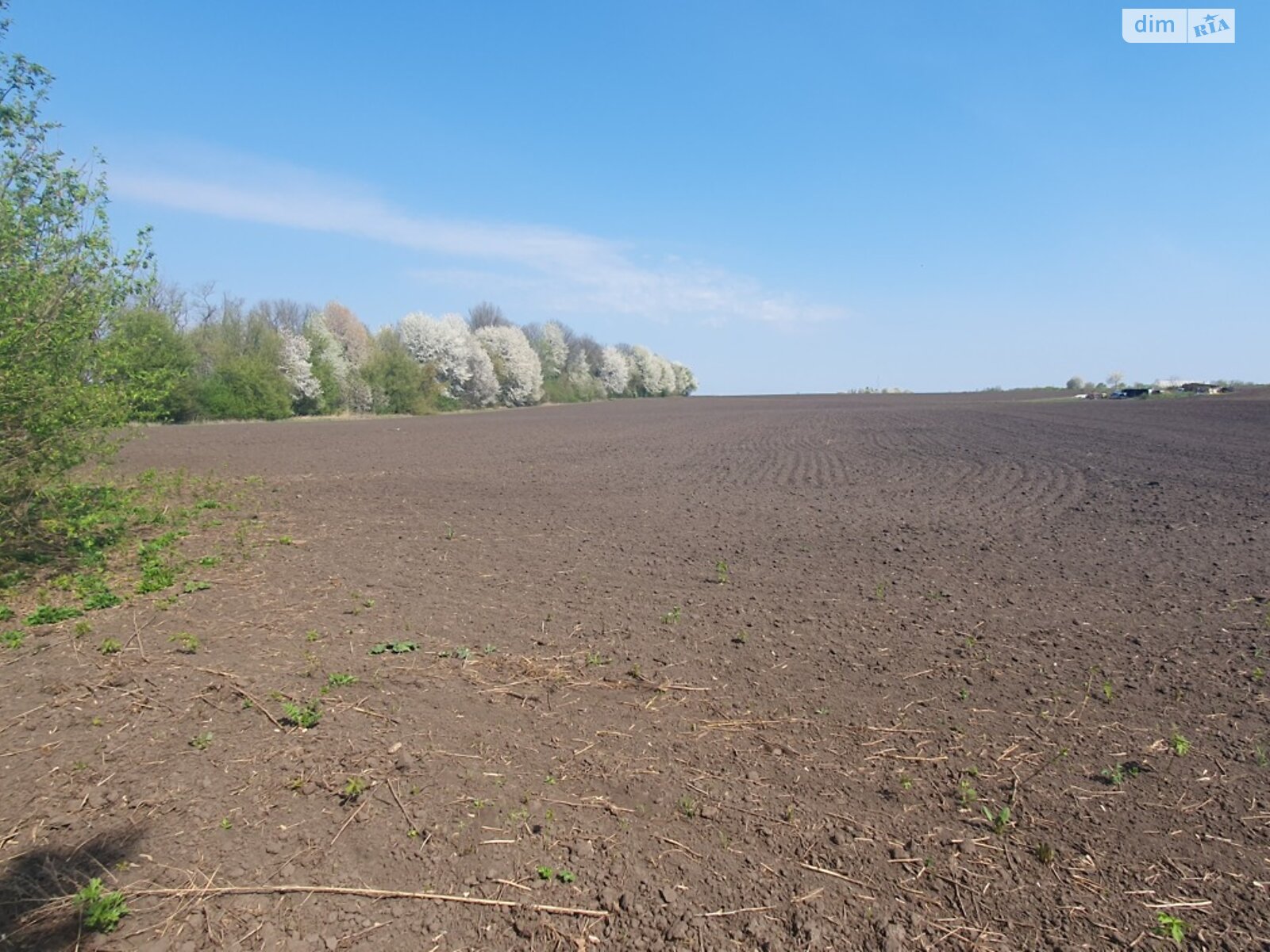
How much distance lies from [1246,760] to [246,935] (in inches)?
232

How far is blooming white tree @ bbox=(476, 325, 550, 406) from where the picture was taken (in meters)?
91.2

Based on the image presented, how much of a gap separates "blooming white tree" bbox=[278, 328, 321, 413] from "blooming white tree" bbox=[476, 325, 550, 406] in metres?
29.0

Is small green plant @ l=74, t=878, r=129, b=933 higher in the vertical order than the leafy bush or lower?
lower

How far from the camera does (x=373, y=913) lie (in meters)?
3.79

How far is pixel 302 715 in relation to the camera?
543 centimetres

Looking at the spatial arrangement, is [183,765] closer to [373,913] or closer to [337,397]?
[373,913]

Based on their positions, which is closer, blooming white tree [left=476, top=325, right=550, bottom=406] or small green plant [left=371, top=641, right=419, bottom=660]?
small green plant [left=371, top=641, right=419, bottom=660]

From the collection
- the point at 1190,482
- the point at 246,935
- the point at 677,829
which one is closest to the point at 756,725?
the point at 677,829

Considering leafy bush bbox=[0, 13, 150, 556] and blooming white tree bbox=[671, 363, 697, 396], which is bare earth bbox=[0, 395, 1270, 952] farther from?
blooming white tree bbox=[671, 363, 697, 396]

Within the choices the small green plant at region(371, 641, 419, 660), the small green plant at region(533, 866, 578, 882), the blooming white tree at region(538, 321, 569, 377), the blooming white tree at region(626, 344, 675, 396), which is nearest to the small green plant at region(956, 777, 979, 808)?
the small green plant at region(533, 866, 578, 882)

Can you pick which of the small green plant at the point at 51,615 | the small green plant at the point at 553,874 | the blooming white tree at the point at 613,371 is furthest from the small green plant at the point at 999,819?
the blooming white tree at the point at 613,371

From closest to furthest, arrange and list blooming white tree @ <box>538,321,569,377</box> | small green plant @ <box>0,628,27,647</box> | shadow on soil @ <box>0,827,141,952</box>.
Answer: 1. shadow on soil @ <box>0,827,141,952</box>
2. small green plant @ <box>0,628,27,647</box>
3. blooming white tree @ <box>538,321,569,377</box>

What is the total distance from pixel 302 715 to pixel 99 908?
179 centimetres

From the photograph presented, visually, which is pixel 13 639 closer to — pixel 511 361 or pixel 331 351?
pixel 331 351
